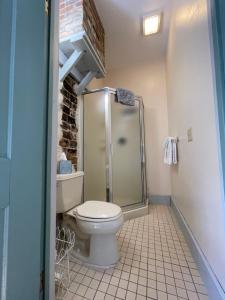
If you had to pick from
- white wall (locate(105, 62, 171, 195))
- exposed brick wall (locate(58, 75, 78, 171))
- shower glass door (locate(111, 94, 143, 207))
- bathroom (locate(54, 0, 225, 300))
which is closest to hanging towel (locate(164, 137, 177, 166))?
bathroom (locate(54, 0, 225, 300))

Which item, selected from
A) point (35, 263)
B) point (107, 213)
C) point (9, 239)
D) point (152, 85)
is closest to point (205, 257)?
point (107, 213)

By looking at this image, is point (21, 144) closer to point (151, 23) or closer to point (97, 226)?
point (97, 226)

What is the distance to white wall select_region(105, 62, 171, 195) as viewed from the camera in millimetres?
3001

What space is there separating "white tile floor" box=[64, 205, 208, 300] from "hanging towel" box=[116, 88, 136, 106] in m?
1.86

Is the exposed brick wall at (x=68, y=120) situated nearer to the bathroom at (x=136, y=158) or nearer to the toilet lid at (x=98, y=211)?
the bathroom at (x=136, y=158)

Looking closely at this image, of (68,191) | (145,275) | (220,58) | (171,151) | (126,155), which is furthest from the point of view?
(126,155)

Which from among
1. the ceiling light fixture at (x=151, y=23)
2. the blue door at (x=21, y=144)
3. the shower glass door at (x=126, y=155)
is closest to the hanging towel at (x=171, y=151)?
the shower glass door at (x=126, y=155)

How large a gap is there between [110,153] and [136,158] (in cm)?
54

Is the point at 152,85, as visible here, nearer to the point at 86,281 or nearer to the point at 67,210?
the point at 67,210

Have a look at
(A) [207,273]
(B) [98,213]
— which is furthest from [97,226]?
(A) [207,273]

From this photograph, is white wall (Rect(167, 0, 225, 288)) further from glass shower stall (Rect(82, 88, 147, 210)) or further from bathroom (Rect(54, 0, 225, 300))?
glass shower stall (Rect(82, 88, 147, 210))

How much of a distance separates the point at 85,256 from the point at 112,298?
0.45 meters

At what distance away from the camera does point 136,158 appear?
8.95 ft

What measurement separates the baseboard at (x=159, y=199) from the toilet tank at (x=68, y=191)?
5.40 ft
